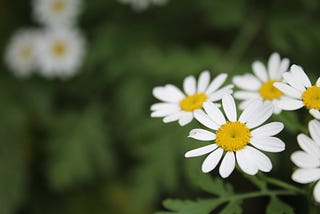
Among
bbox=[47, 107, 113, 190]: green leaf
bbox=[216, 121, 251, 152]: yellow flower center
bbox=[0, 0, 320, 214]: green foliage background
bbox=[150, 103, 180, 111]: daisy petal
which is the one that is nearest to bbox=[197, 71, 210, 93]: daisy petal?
bbox=[150, 103, 180, 111]: daisy petal

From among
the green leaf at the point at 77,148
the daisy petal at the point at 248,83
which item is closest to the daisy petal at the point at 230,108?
the daisy petal at the point at 248,83

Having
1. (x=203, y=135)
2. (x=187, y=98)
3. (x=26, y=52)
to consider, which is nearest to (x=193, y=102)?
(x=187, y=98)

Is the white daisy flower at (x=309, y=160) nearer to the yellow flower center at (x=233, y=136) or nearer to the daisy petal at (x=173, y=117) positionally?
the yellow flower center at (x=233, y=136)

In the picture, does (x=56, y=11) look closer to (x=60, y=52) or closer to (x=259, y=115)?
(x=60, y=52)

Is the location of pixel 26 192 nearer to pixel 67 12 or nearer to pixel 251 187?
pixel 67 12

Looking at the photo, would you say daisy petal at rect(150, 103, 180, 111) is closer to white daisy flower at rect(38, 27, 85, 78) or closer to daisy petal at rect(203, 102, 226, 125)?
daisy petal at rect(203, 102, 226, 125)

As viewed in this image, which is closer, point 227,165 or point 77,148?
point 227,165

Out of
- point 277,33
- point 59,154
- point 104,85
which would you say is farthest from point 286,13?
point 59,154

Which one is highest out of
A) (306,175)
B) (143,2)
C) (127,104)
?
(143,2)
